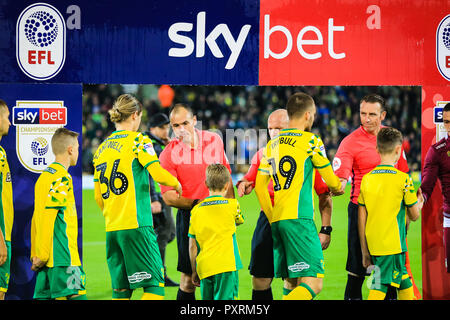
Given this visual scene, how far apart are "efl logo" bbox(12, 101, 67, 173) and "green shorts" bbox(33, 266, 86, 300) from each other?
1.04 metres

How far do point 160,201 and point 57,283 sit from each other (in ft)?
6.50

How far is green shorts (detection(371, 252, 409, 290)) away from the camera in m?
4.73

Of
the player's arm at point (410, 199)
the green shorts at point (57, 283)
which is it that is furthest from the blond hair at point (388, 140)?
the green shorts at point (57, 283)

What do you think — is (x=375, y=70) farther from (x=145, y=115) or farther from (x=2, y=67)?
(x=145, y=115)

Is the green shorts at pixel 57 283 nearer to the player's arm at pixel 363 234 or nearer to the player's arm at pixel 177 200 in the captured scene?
the player's arm at pixel 177 200

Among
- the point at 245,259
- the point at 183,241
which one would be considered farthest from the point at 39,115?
the point at 245,259

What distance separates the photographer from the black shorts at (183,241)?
16.9ft

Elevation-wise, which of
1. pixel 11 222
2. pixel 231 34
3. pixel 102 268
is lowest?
pixel 102 268

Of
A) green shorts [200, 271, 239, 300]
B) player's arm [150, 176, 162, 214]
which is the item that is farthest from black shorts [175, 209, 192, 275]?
player's arm [150, 176, 162, 214]

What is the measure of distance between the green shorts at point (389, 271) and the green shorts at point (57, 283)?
94.4 inches

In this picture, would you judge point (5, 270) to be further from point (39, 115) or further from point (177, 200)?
point (177, 200)

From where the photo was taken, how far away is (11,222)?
509 centimetres

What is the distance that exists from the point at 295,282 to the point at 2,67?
3147 mm
